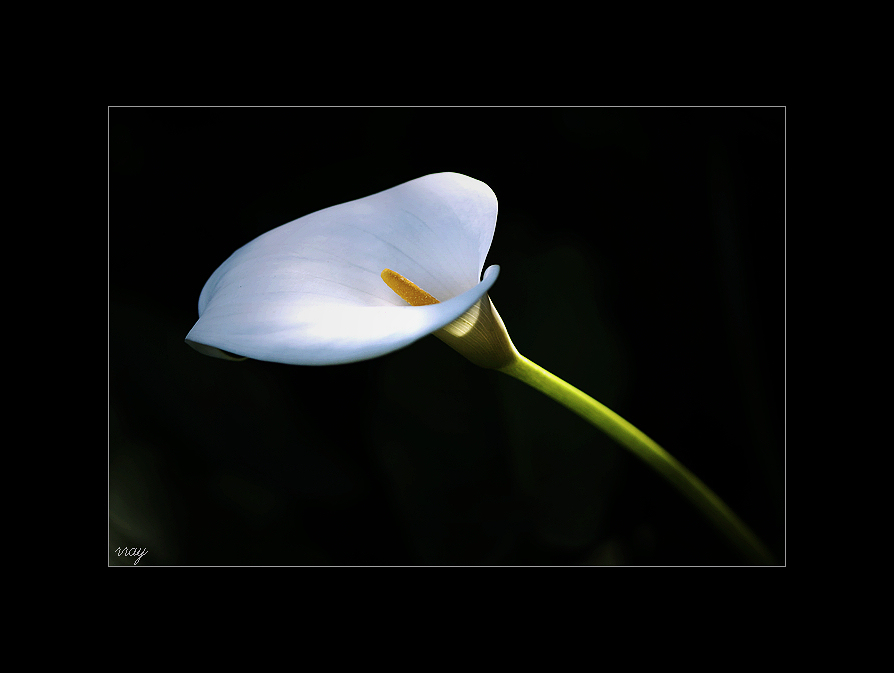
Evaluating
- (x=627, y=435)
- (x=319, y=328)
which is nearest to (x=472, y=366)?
(x=627, y=435)

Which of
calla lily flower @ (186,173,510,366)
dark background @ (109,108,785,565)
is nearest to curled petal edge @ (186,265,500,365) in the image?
calla lily flower @ (186,173,510,366)

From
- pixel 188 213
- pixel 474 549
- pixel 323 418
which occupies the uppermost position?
pixel 188 213

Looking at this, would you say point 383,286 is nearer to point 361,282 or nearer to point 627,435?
point 361,282

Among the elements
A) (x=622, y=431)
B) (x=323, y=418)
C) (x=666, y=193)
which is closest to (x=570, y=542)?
(x=622, y=431)

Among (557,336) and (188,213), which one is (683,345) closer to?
(557,336)

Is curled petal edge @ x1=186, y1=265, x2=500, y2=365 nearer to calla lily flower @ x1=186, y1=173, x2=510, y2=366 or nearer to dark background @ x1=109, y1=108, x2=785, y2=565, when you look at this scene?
calla lily flower @ x1=186, y1=173, x2=510, y2=366

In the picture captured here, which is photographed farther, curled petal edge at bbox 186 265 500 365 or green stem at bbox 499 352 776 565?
green stem at bbox 499 352 776 565
